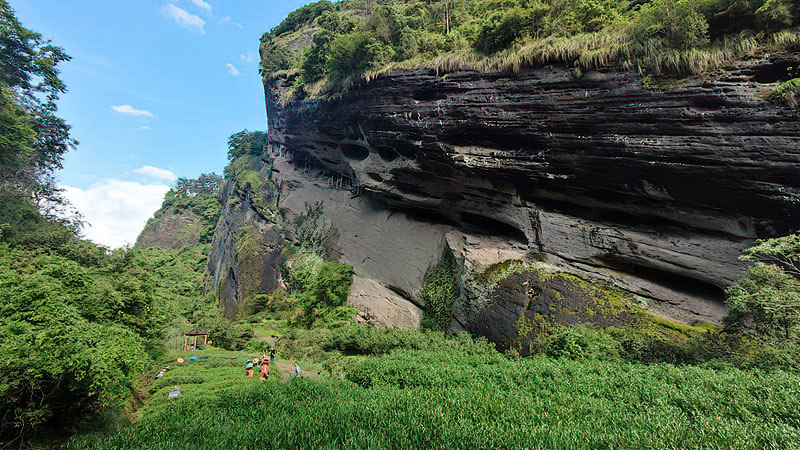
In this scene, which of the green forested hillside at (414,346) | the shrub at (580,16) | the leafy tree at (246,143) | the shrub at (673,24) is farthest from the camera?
the leafy tree at (246,143)

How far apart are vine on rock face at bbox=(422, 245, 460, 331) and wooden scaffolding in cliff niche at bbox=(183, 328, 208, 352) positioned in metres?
11.8

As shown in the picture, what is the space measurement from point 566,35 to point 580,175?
4964mm

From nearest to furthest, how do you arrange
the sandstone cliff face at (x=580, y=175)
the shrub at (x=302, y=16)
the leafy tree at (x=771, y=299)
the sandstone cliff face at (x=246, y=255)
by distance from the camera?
the leafy tree at (x=771, y=299)
the sandstone cliff face at (x=580, y=175)
the sandstone cliff face at (x=246, y=255)
the shrub at (x=302, y=16)

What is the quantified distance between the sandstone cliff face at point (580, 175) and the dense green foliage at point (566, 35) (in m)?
0.57

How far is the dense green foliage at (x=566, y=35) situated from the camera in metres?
8.45

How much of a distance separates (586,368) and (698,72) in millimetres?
8887

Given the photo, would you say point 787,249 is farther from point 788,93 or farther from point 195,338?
point 195,338

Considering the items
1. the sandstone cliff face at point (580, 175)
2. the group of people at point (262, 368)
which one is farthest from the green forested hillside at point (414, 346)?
the sandstone cliff face at point (580, 175)

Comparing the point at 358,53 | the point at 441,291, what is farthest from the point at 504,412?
the point at 358,53

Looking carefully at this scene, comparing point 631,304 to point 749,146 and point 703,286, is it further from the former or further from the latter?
point 749,146

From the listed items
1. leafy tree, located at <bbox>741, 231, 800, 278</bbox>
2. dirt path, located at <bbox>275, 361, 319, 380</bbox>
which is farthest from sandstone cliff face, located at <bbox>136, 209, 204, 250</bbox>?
leafy tree, located at <bbox>741, 231, 800, 278</bbox>

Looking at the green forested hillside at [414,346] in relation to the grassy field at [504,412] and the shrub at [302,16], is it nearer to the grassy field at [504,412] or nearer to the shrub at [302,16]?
the grassy field at [504,412]

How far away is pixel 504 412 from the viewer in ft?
15.2

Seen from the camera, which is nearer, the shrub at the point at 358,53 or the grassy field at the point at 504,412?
the grassy field at the point at 504,412
